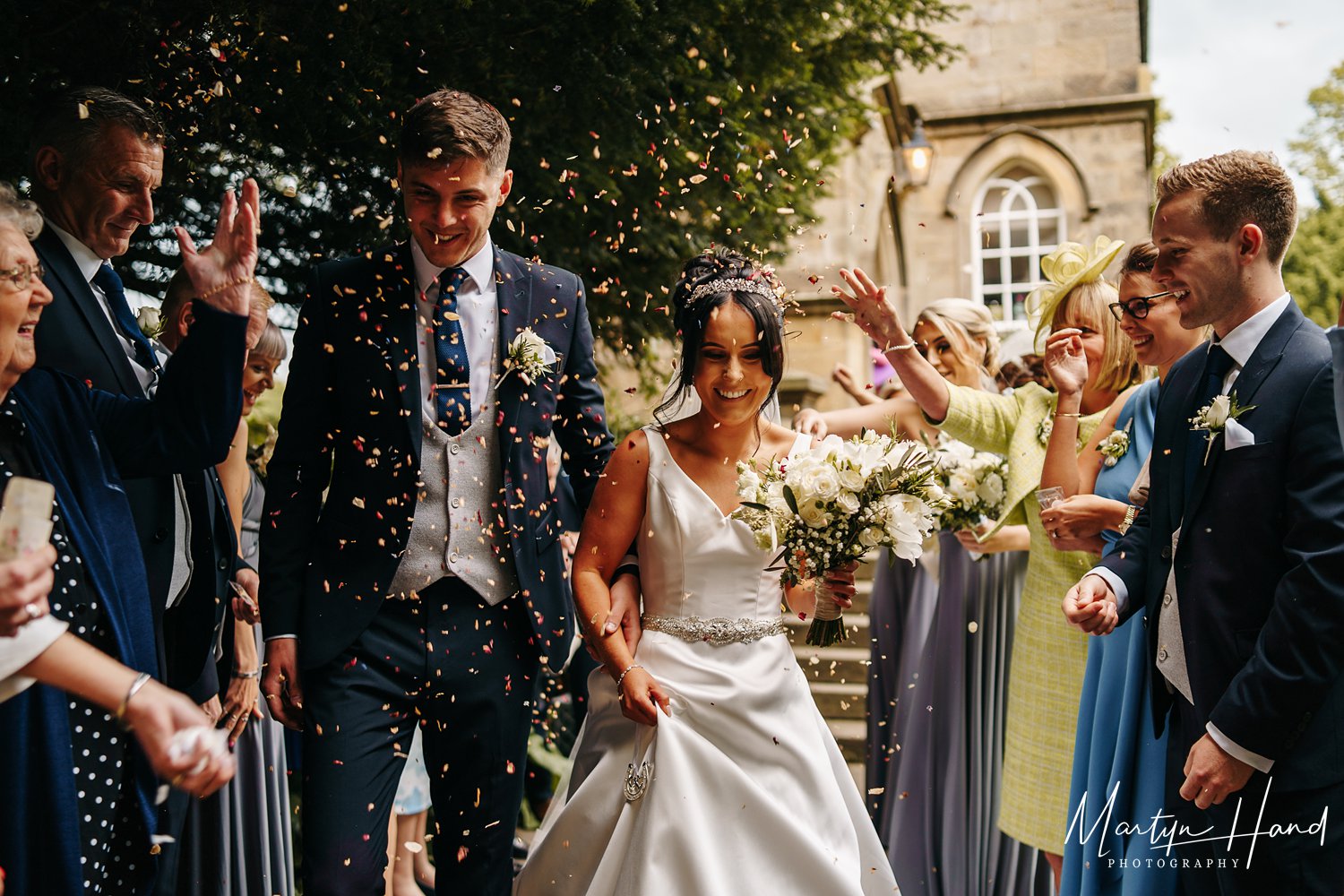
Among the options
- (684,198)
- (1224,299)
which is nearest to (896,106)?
(684,198)

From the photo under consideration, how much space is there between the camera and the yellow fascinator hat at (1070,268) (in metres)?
4.40

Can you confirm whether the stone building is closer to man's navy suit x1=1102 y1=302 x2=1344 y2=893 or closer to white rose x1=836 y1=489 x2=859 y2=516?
white rose x1=836 y1=489 x2=859 y2=516

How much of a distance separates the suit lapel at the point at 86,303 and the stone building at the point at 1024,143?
16565 mm

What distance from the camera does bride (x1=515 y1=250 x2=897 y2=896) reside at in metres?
3.13

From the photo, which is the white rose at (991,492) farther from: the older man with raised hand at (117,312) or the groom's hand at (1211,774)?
the older man with raised hand at (117,312)

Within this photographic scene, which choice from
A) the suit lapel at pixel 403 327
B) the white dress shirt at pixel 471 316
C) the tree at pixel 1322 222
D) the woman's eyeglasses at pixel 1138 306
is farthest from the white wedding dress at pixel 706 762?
the tree at pixel 1322 222

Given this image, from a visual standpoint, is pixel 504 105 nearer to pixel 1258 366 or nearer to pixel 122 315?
pixel 122 315

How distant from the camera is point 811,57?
22.5ft

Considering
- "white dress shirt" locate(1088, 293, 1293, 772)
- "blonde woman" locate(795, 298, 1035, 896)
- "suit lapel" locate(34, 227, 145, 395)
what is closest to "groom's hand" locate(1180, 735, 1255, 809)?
"white dress shirt" locate(1088, 293, 1293, 772)

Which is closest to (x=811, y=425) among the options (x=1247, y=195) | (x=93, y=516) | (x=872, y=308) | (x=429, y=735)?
(x=872, y=308)

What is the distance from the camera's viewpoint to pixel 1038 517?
4477 mm

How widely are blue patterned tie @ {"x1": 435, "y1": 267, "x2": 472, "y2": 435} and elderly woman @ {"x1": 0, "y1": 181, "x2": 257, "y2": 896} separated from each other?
25.8 inches

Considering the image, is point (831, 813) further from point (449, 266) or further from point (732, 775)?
point (449, 266)

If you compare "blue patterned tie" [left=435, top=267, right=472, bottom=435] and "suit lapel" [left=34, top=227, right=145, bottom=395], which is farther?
"blue patterned tie" [left=435, top=267, right=472, bottom=435]
